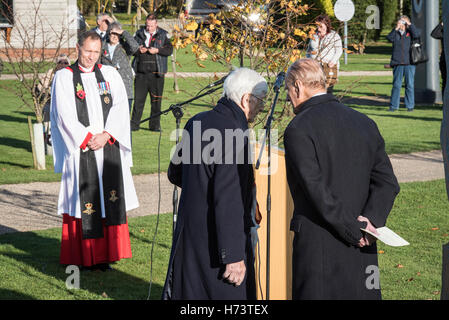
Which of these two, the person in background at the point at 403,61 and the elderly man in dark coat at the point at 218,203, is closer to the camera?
the elderly man in dark coat at the point at 218,203

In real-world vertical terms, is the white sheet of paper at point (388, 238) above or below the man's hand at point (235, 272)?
above

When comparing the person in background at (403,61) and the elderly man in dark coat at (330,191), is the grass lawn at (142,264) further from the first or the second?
the person in background at (403,61)

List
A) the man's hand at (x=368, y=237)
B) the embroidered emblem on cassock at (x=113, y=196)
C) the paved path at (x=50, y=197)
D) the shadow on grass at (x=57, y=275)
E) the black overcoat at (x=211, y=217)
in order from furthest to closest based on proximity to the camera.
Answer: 1. the paved path at (x=50, y=197)
2. the embroidered emblem on cassock at (x=113, y=196)
3. the shadow on grass at (x=57, y=275)
4. the black overcoat at (x=211, y=217)
5. the man's hand at (x=368, y=237)

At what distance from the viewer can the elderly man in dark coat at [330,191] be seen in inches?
160

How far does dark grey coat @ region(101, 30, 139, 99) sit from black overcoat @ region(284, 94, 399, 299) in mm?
9948

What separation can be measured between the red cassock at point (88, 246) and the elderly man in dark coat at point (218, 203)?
9.46ft

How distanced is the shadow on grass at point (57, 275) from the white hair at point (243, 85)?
274cm

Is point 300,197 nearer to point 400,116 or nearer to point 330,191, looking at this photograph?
point 330,191

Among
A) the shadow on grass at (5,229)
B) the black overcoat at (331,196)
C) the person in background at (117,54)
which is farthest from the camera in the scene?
the person in background at (117,54)

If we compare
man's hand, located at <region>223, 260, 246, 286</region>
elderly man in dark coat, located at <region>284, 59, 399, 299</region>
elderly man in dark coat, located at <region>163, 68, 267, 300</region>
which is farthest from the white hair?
man's hand, located at <region>223, 260, 246, 286</region>

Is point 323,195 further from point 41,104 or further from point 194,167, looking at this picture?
point 41,104

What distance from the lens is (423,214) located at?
9305 mm

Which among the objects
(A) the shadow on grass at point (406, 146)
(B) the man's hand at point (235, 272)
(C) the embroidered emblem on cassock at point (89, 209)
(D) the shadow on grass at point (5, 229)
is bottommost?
(D) the shadow on grass at point (5, 229)

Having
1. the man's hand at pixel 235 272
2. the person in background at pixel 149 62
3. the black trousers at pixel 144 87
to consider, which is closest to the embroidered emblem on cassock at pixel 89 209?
the man's hand at pixel 235 272
